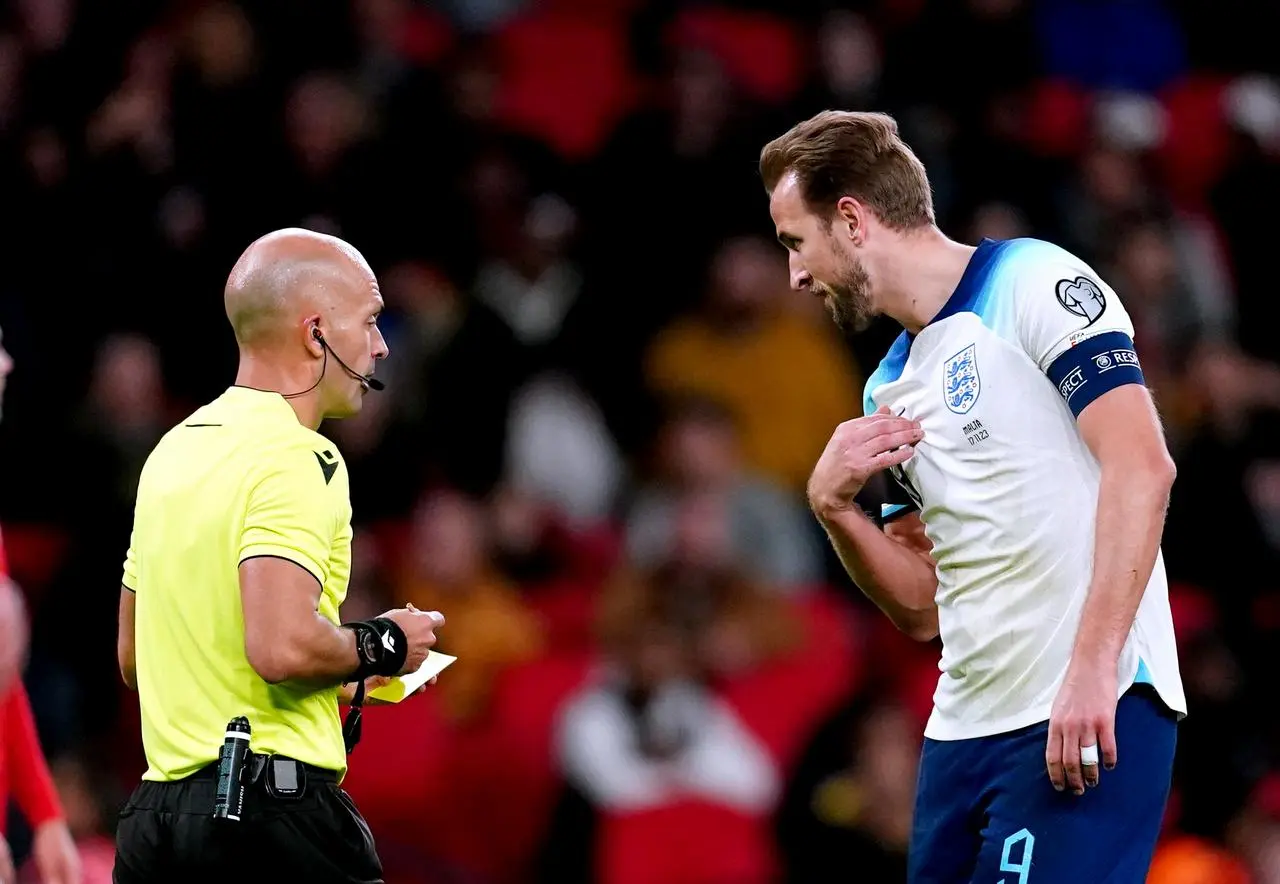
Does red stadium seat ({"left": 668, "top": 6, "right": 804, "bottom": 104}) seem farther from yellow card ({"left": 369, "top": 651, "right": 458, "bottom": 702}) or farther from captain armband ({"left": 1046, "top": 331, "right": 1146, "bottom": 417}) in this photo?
yellow card ({"left": 369, "top": 651, "right": 458, "bottom": 702})

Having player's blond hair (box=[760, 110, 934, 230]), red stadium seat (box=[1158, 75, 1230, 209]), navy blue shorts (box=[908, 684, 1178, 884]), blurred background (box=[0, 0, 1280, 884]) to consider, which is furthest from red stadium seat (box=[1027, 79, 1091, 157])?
navy blue shorts (box=[908, 684, 1178, 884])

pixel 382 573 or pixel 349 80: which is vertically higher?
pixel 349 80

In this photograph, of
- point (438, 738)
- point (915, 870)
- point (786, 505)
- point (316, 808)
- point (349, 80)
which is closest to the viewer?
point (316, 808)

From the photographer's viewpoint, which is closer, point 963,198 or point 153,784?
point 153,784

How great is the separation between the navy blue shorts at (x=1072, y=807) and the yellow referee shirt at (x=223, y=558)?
137 centimetres

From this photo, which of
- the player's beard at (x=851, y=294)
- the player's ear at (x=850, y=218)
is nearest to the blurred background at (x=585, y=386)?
the player's beard at (x=851, y=294)

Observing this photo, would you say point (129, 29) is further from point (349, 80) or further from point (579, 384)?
point (579, 384)

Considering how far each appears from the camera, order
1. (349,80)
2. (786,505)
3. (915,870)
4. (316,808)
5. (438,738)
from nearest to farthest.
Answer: (316,808) → (915,870) → (438,738) → (786,505) → (349,80)

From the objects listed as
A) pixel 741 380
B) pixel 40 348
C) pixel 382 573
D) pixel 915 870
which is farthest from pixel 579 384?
pixel 915 870

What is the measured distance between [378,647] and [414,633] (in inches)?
4.9

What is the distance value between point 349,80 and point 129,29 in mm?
1161

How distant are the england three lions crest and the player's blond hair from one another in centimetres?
35

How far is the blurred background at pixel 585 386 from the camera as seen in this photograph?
310 inches

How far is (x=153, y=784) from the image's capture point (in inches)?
149
